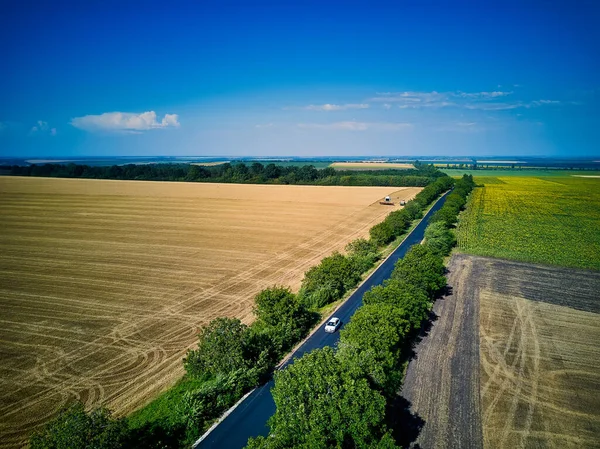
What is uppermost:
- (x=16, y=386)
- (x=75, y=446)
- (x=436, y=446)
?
(x=75, y=446)

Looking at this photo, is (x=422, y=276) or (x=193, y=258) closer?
(x=422, y=276)

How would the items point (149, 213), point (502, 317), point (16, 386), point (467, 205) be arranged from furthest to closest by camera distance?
point (467, 205), point (149, 213), point (502, 317), point (16, 386)

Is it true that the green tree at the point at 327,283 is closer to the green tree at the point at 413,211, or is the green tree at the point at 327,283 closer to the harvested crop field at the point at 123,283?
the harvested crop field at the point at 123,283

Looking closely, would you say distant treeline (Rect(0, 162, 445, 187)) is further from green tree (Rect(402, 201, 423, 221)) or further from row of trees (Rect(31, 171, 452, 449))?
row of trees (Rect(31, 171, 452, 449))

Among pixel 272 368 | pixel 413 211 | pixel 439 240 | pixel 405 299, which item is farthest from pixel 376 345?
pixel 413 211

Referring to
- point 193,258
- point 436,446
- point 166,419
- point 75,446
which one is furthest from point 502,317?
point 193,258

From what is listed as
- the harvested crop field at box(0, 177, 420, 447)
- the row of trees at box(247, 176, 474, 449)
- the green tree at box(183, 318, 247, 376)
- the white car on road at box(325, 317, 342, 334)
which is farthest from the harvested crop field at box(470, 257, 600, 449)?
the harvested crop field at box(0, 177, 420, 447)

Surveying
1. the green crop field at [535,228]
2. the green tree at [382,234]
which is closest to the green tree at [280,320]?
the green tree at [382,234]

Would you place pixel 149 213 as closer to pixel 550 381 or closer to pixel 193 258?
pixel 193 258
